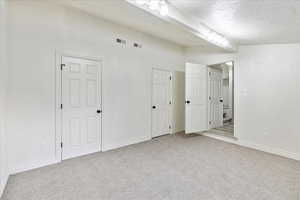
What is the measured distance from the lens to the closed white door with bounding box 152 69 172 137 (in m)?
4.96

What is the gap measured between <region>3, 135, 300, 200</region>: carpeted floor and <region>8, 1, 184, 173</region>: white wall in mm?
463

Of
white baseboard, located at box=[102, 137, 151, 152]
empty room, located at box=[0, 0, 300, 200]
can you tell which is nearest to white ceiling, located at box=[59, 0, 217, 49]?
empty room, located at box=[0, 0, 300, 200]

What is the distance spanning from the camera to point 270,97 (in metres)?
3.93

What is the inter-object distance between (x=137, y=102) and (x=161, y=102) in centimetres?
92

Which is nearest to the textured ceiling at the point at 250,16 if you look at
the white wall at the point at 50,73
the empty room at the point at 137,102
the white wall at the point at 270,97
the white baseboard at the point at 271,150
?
the empty room at the point at 137,102

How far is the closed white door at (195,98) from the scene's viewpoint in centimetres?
502

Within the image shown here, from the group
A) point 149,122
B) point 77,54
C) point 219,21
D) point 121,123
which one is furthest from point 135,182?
point 219,21

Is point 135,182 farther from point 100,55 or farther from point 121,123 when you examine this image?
point 100,55

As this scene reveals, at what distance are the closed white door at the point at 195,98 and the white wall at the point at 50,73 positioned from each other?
1520 mm

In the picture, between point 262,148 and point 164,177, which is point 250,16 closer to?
point 164,177

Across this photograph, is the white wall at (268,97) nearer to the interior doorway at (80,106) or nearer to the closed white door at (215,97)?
the closed white door at (215,97)

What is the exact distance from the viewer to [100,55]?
3781mm

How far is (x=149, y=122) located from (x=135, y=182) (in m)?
2.37

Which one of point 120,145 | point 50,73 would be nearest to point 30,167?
point 50,73
